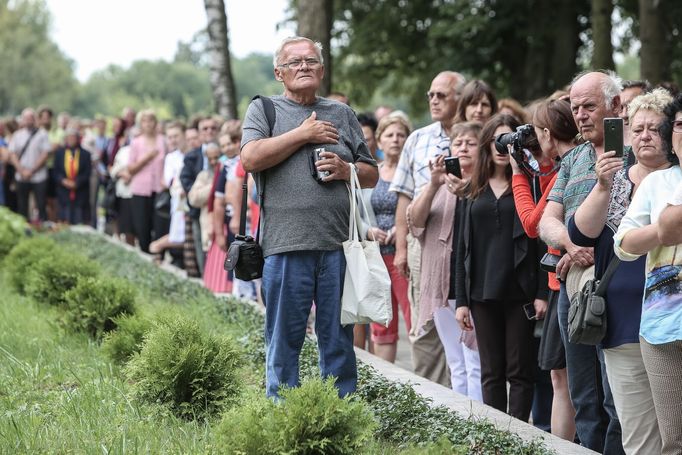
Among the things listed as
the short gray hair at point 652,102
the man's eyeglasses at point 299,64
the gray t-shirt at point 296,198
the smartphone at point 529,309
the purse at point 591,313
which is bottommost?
the smartphone at point 529,309

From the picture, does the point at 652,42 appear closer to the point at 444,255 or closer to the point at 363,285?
the point at 444,255

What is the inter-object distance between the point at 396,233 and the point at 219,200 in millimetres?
3392

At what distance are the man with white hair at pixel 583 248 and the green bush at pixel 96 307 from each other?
416cm

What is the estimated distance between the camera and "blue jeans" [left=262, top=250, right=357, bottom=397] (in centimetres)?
591

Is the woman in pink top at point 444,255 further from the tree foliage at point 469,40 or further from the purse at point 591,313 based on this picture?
the tree foliage at point 469,40

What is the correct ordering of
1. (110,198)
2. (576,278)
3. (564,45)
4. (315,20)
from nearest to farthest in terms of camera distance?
(576,278), (315,20), (110,198), (564,45)

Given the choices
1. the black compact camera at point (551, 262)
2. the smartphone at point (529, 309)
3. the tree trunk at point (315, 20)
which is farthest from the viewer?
the tree trunk at point (315, 20)

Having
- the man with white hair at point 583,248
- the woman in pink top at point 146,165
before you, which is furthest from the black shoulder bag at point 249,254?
the woman in pink top at point 146,165

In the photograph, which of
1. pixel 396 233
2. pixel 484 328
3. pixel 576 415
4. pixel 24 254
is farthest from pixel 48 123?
pixel 576 415

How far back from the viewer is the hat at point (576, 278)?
5.71 metres

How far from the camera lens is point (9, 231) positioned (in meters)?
15.8

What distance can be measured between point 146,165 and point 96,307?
8365mm

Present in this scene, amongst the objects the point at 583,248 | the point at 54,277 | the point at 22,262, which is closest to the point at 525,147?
the point at 583,248

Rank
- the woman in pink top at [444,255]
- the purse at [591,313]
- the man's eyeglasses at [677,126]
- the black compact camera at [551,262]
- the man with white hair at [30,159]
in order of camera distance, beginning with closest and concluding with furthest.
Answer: the man's eyeglasses at [677,126], the purse at [591,313], the black compact camera at [551,262], the woman in pink top at [444,255], the man with white hair at [30,159]
